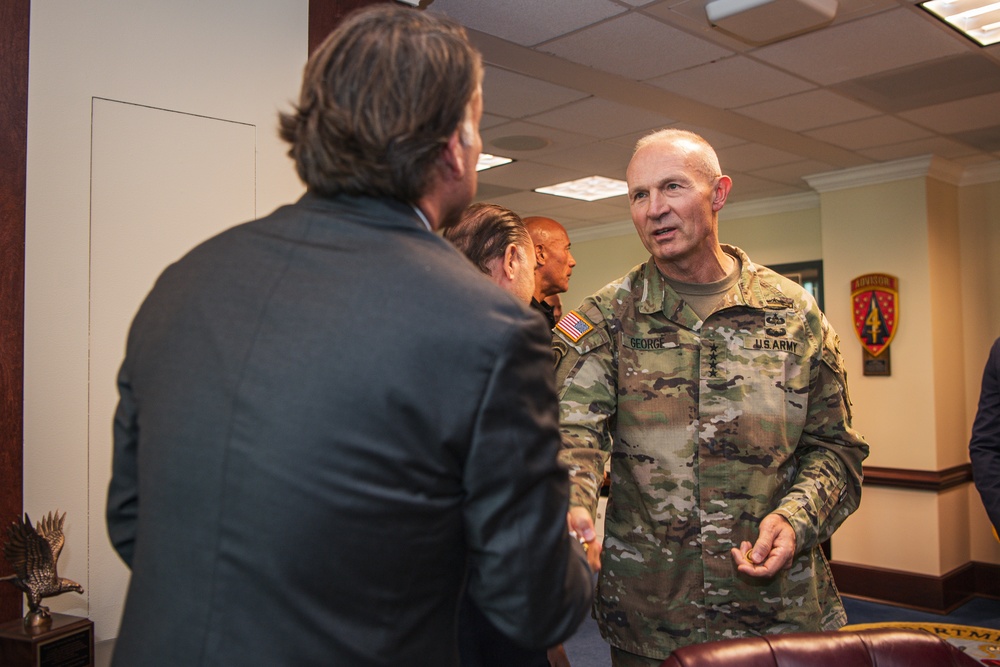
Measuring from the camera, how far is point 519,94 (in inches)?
169

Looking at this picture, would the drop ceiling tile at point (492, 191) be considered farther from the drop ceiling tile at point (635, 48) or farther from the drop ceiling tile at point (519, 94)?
the drop ceiling tile at point (635, 48)

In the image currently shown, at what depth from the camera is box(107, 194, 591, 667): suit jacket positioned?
787 mm

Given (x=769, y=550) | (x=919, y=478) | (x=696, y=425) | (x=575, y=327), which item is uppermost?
(x=575, y=327)

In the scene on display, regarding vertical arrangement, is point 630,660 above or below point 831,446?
below

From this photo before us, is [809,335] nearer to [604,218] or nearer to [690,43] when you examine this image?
[690,43]

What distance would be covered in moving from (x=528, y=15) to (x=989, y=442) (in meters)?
2.36

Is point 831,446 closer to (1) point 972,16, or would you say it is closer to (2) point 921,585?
(1) point 972,16

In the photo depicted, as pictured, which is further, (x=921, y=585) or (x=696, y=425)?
(x=921, y=585)

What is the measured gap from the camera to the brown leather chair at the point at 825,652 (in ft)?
4.42

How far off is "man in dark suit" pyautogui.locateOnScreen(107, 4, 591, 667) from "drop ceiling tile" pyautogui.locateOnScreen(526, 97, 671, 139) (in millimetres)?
3688

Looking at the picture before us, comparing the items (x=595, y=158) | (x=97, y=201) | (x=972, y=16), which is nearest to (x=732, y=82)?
(x=972, y=16)

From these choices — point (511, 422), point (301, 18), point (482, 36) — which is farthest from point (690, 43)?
point (511, 422)

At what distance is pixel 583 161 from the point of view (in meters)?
5.79

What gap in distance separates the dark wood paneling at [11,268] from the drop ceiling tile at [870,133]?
4.41 metres
